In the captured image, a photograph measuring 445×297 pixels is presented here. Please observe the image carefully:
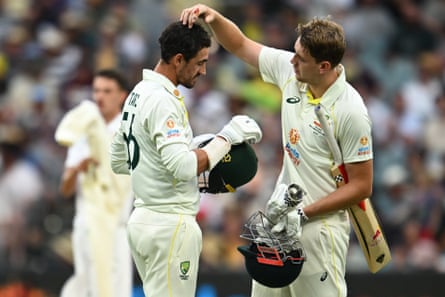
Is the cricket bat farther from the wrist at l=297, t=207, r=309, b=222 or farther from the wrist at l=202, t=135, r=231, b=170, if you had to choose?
the wrist at l=202, t=135, r=231, b=170

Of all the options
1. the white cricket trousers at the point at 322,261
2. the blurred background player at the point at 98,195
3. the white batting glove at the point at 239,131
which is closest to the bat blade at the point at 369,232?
the white cricket trousers at the point at 322,261

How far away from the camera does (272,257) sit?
583 cm

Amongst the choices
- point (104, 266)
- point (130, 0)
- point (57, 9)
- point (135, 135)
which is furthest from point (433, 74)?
point (135, 135)

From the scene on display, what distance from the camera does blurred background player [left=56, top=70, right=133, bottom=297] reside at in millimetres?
8500

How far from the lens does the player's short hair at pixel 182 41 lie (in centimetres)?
566

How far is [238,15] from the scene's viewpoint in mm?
13367

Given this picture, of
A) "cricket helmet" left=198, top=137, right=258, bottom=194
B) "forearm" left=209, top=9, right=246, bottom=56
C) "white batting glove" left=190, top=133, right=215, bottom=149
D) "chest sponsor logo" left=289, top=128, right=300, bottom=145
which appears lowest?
"cricket helmet" left=198, top=137, right=258, bottom=194

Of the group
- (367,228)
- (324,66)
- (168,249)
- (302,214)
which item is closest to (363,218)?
(367,228)

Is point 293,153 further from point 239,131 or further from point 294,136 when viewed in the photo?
point 239,131

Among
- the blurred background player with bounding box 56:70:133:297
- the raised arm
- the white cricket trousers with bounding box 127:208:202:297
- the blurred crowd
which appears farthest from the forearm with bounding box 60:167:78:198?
the white cricket trousers with bounding box 127:208:202:297

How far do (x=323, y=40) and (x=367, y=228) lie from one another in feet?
3.73

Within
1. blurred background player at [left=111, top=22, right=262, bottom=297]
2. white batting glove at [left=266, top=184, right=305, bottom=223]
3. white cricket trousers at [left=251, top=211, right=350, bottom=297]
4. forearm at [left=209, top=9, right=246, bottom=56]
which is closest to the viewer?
blurred background player at [left=111, top=22, right=262, bottom=297]

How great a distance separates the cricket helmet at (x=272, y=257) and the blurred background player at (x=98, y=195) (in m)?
2.79

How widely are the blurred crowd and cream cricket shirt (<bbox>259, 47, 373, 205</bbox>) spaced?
411 cm
